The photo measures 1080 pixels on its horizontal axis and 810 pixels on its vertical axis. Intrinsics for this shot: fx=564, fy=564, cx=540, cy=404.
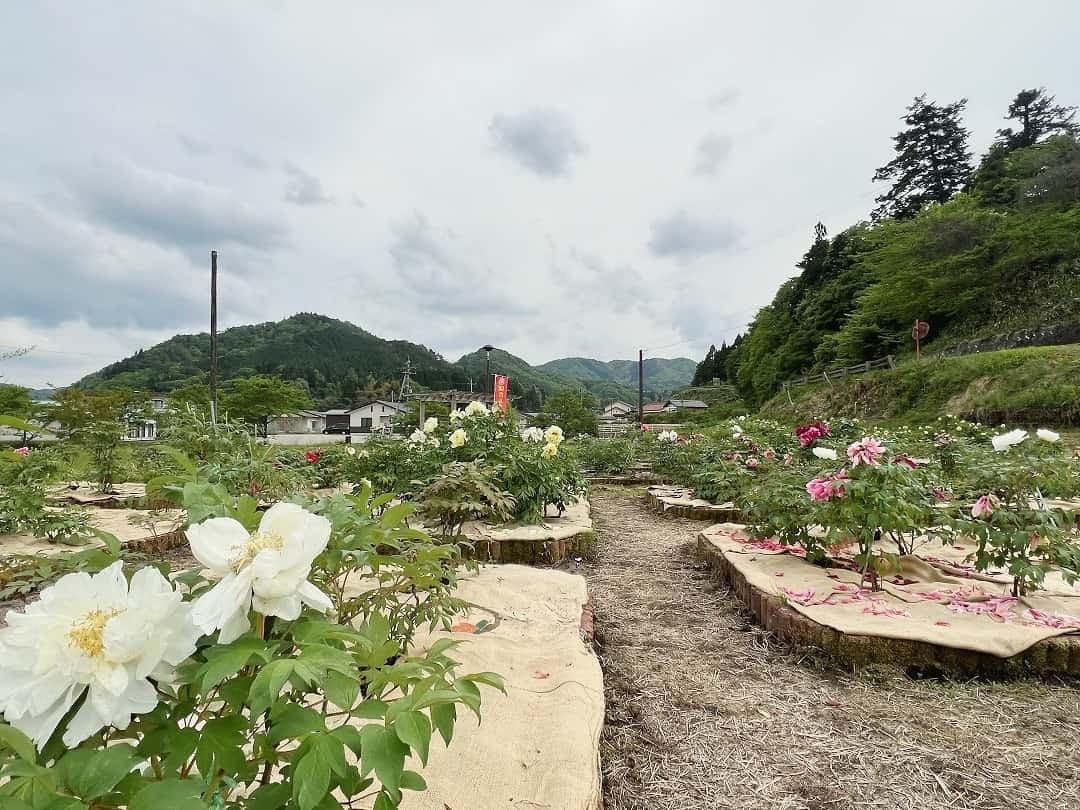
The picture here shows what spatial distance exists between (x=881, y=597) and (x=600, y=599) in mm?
1382

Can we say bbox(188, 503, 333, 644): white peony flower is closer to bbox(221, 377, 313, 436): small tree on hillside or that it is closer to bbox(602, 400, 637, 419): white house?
bbox(221, 377, 313, 436): small tree on hillside

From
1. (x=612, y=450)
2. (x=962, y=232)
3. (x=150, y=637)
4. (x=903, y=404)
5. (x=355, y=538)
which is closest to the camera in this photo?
(x=150, y=637)

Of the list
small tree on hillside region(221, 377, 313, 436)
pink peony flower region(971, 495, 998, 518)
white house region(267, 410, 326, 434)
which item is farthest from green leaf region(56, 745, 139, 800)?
white house region(267, 410, 326, 434)

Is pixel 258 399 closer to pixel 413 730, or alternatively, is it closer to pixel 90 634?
pixel 90 634

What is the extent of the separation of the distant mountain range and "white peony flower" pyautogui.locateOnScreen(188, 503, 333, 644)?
43.3 metres

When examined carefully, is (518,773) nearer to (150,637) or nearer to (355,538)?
(355,538)

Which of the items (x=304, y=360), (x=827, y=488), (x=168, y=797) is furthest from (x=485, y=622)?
(x=304, y=360)

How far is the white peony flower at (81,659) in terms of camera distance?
55cm

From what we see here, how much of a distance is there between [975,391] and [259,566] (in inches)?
619

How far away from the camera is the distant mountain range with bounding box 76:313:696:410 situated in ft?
154

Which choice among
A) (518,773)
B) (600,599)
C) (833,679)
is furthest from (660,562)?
(518,773)

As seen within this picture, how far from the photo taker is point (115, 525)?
182 inches

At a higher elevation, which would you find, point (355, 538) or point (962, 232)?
point (962, 232)

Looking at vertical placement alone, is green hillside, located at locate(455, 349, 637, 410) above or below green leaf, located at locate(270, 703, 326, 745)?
above
